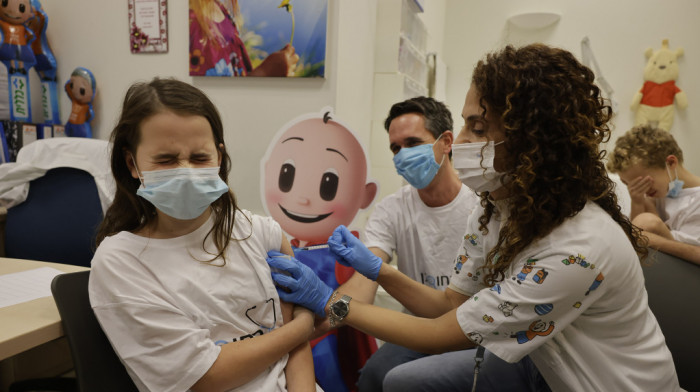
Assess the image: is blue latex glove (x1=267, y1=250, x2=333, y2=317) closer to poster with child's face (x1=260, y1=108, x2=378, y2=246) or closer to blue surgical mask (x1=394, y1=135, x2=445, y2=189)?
poster with child's face (x1=260, y1=108, x2=378, y2=246)

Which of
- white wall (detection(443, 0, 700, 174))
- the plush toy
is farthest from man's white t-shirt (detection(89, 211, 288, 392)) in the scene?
the plush toy

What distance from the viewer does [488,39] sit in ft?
14.7

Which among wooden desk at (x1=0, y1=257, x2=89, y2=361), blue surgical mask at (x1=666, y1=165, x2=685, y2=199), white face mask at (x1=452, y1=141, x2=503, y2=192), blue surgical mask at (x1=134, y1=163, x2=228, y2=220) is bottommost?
wooden desk at (x1=0, y1=257, x2=89, y2=361)

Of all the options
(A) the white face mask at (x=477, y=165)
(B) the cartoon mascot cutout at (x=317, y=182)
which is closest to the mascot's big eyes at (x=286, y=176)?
(B) the cartoon mascot cutout at (x=317, y=182)

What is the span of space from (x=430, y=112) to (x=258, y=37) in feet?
3.62

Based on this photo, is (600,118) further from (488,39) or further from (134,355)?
(488,39)

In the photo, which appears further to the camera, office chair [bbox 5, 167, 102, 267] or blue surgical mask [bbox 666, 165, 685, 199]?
blue surgical mask [bbox 666, 165, 685, 199]

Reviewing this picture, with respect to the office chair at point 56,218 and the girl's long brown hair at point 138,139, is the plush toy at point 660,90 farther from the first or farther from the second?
the office chair at point 56,218

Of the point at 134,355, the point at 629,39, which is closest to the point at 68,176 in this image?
the point at 134,355

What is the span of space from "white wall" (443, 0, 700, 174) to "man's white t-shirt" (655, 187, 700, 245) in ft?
6.30

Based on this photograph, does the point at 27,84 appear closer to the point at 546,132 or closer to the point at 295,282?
the point at 295,282

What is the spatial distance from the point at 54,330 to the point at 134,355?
0.29m

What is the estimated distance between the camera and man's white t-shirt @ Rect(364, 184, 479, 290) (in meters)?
1.81

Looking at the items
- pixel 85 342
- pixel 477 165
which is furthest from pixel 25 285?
pixel 477 165
